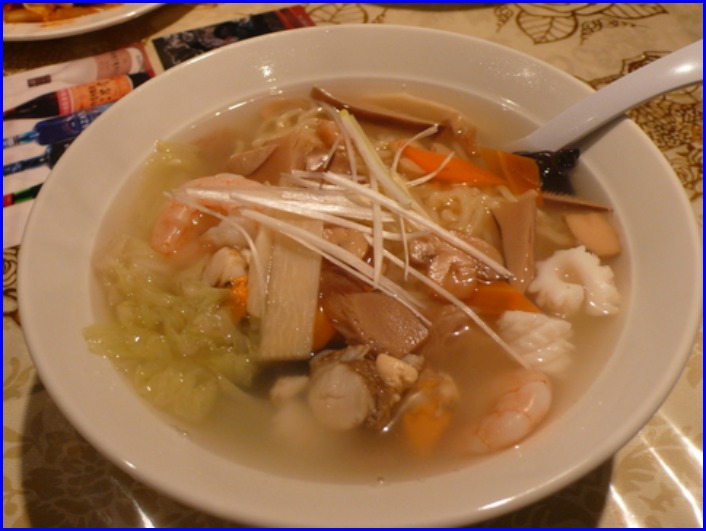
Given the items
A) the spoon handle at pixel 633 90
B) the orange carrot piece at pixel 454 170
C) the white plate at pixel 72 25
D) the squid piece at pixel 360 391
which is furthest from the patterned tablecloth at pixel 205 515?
the white plate at pixel 72 25

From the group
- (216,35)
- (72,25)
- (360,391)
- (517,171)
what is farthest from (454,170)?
(72,25)

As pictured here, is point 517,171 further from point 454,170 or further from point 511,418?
point 511,418

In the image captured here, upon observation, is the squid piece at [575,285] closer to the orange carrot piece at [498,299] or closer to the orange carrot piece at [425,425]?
the orange carrot piece at [498,299]

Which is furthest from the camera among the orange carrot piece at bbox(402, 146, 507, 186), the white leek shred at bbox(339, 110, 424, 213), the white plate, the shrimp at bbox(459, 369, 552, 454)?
the white plate

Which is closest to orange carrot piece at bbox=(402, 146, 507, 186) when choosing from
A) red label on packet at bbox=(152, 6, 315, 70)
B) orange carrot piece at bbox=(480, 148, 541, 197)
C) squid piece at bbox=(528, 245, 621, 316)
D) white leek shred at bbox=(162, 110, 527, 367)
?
orange carrot piece at bbox=(480, 148, 541, 197)

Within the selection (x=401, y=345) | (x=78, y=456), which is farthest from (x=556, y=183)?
(x=78, y=456)

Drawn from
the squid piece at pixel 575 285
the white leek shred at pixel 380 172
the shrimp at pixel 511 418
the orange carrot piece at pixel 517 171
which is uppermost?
the white leek shred at pixel 380 172

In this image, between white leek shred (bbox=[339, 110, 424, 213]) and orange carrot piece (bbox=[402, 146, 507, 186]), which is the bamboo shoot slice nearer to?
white leek shred (bbox=[339, 110, 424, 213])
